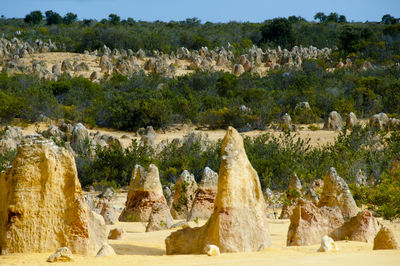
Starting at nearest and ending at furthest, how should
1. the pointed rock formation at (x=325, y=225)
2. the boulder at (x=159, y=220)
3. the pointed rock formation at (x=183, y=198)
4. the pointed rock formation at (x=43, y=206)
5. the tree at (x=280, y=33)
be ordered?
the pointed rock formation at (x=43, y=206) → the pointed rock formation at (x=325, y=225) → the boulder at (x=159, y=220) → the pointed rock formation at (x=183, y=198) → the tree at (x=280, y=33)

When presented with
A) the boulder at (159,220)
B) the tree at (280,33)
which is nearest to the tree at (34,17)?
the tree at (280,33)

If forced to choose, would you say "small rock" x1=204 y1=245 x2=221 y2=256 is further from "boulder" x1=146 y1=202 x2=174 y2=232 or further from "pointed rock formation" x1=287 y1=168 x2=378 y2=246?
"boulder" x1=146 y1=202 x2=174 y2=232

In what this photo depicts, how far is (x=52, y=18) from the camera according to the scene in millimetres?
66438

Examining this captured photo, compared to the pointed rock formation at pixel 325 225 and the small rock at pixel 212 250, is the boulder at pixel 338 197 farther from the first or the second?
the small rock at pixel 212 250

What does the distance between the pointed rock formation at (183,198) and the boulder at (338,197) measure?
284 centimetres

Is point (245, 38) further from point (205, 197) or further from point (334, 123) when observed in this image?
point (205, 197)

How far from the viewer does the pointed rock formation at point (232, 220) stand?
6223 mm

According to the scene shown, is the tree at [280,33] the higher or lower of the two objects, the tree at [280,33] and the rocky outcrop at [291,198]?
the higher

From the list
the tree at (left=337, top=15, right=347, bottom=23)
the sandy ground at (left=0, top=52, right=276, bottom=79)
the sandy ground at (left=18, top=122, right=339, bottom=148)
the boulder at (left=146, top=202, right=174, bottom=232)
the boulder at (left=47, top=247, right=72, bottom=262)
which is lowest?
Answer: the boulder at (left=47, top=247, right=72, bottom=262)

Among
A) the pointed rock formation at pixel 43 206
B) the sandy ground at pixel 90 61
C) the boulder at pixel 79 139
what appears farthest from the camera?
the sandy ground at pixel 90 61

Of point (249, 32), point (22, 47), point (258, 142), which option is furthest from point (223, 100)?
point (249, 32)

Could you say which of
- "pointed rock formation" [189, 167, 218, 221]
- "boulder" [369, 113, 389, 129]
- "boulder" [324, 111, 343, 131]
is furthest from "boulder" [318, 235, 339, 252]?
"boulder" [324, 111, 343, 131]

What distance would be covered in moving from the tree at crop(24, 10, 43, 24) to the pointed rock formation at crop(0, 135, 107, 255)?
201 ft

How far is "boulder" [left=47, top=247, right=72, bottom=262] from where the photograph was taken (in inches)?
223
